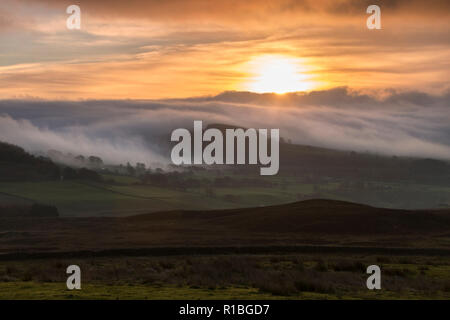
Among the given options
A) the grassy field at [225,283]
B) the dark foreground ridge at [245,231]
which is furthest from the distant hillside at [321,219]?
the grassy field at [225,283]

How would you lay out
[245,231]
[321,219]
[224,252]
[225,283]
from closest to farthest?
[225,283]
[224,252]
[245,231]
[321,219]

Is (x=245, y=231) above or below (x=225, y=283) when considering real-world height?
above

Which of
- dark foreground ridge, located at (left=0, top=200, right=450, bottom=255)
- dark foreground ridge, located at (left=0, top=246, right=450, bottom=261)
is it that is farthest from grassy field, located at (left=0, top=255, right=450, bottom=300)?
dark foreground ridge, located at (left=0, top=200, right=450, bottom=255)

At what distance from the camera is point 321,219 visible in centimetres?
13175

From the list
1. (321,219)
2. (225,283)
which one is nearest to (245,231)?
(321,219)

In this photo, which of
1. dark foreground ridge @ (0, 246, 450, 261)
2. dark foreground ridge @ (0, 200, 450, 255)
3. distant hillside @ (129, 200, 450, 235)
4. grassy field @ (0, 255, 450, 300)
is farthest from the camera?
distant hillside @ (129, 200, 450, 235)

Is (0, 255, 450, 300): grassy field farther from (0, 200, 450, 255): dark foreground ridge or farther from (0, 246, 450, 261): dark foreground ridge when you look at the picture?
(0, 200, 450, 255): dark foreground ridge

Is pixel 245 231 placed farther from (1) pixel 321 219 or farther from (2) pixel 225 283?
(2) pixel 225 283

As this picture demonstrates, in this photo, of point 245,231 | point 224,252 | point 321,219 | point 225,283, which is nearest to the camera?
point 225,283

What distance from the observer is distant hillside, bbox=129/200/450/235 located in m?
122
